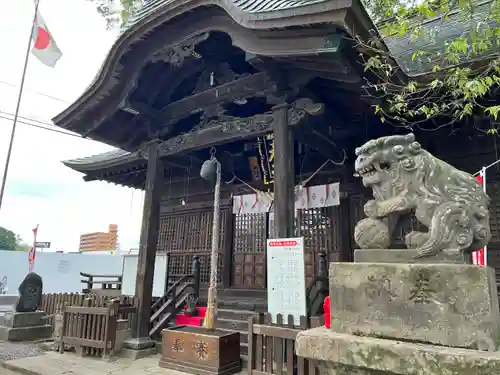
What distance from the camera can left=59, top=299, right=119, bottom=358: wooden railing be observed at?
6039 millimetres

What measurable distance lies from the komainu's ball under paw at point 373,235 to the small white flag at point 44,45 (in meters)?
14.1

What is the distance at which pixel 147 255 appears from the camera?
6.74 m

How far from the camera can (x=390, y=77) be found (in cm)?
479

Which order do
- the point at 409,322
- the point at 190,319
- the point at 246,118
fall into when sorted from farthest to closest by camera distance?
the point at 190,319 < the point at 246,118 < the point at 409,322

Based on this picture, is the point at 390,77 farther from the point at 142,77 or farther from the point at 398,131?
the point at 142,77

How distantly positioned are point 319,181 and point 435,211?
18.9 feet

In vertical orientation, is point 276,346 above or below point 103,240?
below

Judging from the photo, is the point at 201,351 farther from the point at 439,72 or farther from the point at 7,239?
the point at 7,239

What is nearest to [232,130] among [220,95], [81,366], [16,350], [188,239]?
[220,95]

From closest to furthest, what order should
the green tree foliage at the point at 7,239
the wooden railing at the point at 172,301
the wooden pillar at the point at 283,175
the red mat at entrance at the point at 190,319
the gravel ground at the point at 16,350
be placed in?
the wooden pillar at the point at 283,175
the gravel ground at the point at 16,350
the wooden railing at the point at 172,301
the red mat at entrance at the point at 190,319
the green tree foliage at the point at 7,239

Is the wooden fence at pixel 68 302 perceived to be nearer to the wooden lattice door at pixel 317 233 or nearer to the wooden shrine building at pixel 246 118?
the wooden shrine building at pixel 246 118

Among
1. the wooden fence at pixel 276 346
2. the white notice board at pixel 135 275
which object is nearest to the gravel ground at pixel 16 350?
the white notice board at pixel 135 275

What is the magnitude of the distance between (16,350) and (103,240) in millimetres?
41802

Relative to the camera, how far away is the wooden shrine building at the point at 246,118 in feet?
15.3
